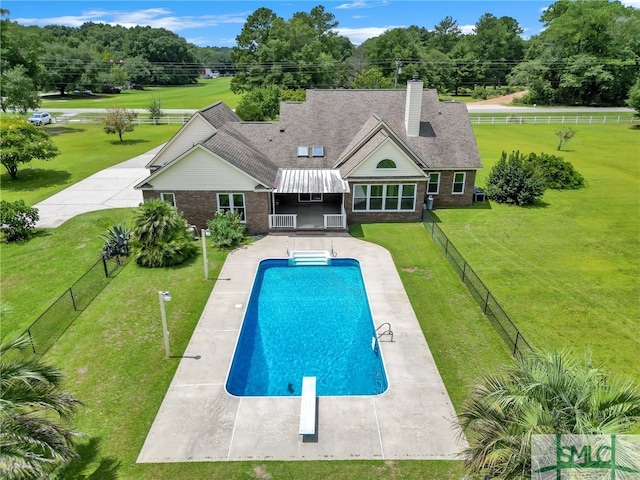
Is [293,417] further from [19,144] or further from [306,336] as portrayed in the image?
[19,144]

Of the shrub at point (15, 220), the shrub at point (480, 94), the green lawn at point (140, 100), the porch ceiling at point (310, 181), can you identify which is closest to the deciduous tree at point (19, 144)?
the shrub at point (15, 220)

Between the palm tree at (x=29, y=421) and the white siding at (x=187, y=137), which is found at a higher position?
the white siding at (x=187, y=137)

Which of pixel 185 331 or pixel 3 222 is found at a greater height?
pixel 3 222

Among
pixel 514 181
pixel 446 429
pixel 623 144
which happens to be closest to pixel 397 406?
pixel 446 429

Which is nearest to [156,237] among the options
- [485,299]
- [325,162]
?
[325,162]

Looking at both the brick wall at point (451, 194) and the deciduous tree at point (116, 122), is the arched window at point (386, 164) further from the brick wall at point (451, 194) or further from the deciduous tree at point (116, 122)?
the deciduous tree at point (116, 122)

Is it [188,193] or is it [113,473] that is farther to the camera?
[188,193]

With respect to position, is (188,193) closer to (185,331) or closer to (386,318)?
(185,331)

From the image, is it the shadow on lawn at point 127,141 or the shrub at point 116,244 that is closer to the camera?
the shrub at point 116,244
